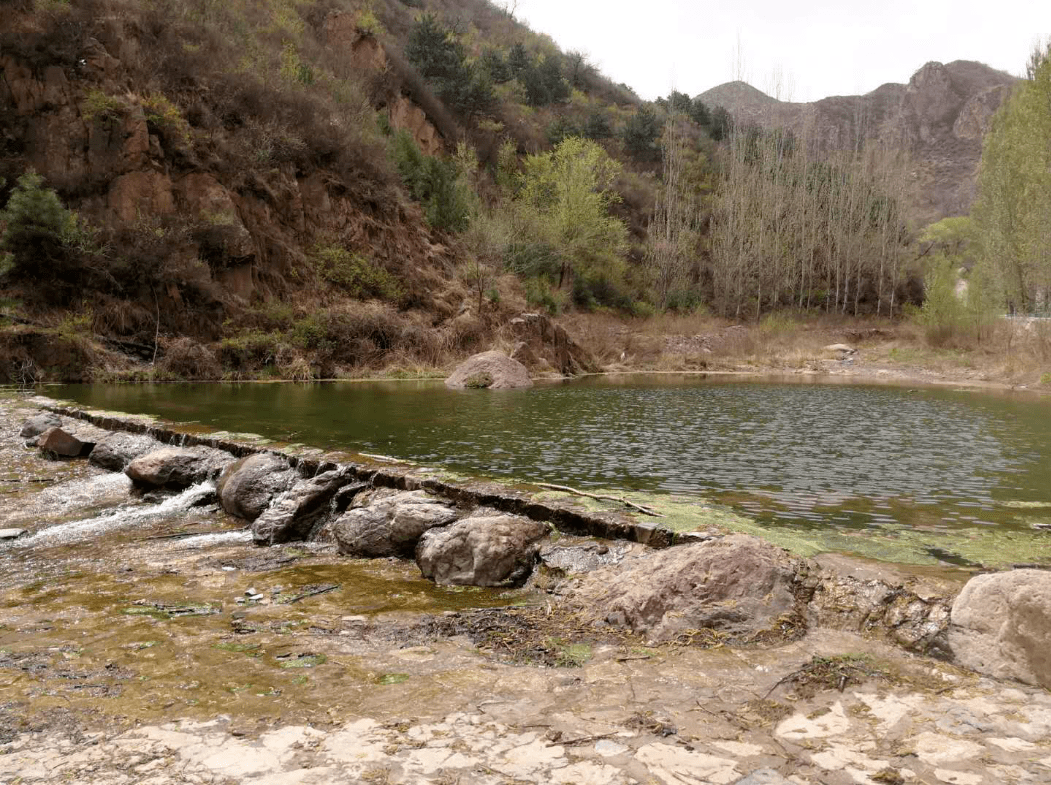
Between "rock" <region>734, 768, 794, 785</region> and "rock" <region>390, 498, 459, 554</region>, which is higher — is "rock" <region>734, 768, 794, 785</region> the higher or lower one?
the higher one

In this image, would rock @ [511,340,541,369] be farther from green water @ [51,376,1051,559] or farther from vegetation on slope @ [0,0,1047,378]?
green water @ [51,376,1051,559]

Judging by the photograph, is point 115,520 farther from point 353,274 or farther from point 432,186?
point 432,186

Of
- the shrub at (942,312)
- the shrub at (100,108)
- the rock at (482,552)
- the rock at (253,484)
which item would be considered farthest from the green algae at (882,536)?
the shrub at (942,312)

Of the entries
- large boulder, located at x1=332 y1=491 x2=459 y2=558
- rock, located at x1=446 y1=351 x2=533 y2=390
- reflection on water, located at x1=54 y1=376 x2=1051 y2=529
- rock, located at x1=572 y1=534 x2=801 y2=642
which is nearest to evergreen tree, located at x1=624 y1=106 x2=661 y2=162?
rock, located at x1=446 y1=351 x2=533 y2=390

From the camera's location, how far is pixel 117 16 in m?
Answer: 25.5

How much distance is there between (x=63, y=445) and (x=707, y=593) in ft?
32.1

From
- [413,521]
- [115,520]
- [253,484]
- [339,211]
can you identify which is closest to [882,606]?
[413,521]

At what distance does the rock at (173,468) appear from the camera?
8.05 meters

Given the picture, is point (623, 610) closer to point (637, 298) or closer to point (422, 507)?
point (422, 507)

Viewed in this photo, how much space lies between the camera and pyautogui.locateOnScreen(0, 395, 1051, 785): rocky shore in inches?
96.7

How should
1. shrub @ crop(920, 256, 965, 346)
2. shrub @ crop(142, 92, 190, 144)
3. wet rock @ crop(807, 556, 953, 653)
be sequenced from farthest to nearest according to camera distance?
shrub @ crop(920, 256, 965, 346), shrub @ crop(142, 92, 190, 144), wet rock @ crop(807, 556, 953, 653)

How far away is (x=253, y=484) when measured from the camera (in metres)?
7.12

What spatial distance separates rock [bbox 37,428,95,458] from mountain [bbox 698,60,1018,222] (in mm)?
79820

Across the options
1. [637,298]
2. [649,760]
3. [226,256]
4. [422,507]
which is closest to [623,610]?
[649,760]
